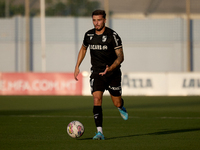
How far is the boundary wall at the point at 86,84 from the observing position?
22609mm

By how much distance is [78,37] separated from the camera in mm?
37375

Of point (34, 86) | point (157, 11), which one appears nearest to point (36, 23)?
point (157, 11)

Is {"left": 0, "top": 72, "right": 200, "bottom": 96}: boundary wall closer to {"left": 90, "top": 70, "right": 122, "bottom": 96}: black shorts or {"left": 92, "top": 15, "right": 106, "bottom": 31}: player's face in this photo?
{"left": 90, "top": 70, "right": 122, "bottom": 96}: black shorts

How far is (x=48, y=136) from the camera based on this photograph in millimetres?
7930

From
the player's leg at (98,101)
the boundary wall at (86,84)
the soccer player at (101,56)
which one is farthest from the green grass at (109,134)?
the boundary wall at (86,84)

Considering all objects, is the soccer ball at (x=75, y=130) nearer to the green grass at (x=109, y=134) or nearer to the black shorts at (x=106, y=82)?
the green grass at (x=109, y=134)

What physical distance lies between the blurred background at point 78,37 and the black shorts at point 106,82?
29.0 meters

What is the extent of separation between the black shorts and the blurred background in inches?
1143

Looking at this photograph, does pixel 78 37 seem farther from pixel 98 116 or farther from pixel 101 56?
pixel 98 116

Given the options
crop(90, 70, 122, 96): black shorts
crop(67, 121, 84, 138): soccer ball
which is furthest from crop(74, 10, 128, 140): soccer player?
crop(67, 121, 84, 138): soccer ball

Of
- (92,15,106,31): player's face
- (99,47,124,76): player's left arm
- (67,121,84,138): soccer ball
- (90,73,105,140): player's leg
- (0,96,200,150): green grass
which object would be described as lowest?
(0,96,200,150): green grass

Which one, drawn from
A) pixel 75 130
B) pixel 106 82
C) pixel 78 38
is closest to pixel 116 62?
pixel 106 82

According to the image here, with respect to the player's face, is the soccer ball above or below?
below

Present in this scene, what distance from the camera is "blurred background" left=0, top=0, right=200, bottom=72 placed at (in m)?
37.3
